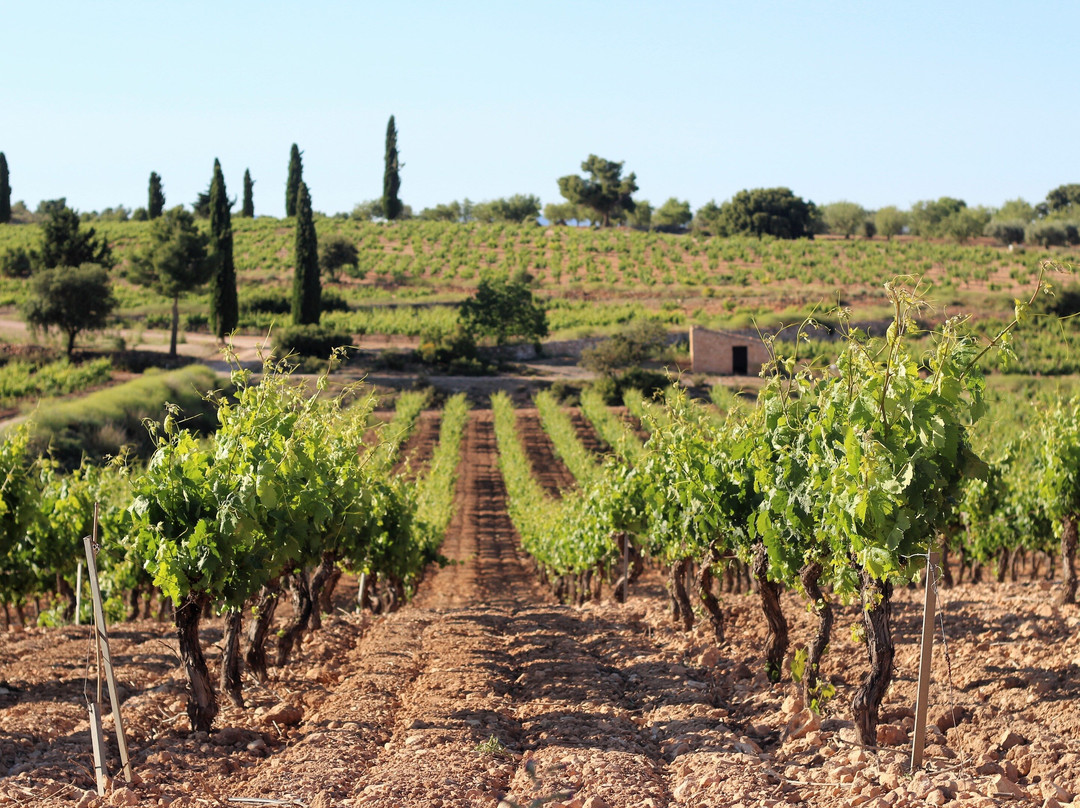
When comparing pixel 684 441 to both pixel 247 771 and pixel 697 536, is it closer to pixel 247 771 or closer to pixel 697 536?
pixel 697 536

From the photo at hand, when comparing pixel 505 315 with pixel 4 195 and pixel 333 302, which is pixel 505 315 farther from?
pixel 4 195

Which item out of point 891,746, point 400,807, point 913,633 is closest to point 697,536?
point 913,633

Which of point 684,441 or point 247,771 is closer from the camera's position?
point 247,771

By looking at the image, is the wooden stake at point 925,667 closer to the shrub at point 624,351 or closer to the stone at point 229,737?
the stone at point 229,737

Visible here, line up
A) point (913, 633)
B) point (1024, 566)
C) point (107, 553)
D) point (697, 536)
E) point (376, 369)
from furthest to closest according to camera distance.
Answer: point (376, 369) < point (1024, 566) < point (107, 553) < point (697, 536) < point (913, 633)

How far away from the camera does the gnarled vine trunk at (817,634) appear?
6664 mm

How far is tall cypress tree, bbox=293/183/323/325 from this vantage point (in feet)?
140

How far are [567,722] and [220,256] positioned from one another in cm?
3688

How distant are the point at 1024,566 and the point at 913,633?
1049cm

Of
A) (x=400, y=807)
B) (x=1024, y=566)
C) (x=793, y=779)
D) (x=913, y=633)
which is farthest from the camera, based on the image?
(x=1024, y=566)

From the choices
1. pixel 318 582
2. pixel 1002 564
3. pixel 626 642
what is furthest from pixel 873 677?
pixel 1002 564

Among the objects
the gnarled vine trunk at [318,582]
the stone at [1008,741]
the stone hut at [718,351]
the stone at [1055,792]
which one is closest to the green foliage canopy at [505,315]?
the stone hut at [718,351]

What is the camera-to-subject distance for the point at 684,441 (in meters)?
9.66

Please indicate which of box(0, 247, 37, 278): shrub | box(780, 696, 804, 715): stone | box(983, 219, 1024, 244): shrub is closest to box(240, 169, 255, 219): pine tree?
box(0, 247, 37, 278): shrub
